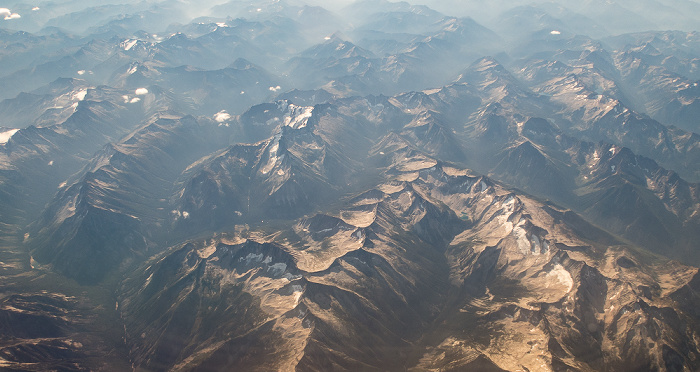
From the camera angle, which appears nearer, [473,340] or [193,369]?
[193,369]

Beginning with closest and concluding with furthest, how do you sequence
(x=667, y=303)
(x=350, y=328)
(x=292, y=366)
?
1. (x=292, y=366)
2. (x=667, y=303)
3. (x=350, y=328)

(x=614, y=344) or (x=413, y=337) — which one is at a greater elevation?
(x=614, y=344)

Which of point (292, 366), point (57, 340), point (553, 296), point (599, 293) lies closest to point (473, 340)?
point (553, 296)

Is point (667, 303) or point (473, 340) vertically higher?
point (667, 303)

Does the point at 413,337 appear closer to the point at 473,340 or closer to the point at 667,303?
the point at 473,340

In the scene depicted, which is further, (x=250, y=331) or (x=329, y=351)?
(x=250, y=331)

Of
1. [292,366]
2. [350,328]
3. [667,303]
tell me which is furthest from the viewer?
[350,328]

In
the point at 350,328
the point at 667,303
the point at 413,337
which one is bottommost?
the point at 413,337

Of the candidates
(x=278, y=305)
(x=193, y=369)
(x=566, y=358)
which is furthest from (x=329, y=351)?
(x=566, y=358)

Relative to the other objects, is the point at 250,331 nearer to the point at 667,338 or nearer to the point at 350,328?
the point at 350,328
